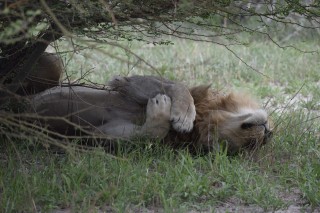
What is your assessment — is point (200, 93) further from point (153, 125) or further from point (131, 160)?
point (131, 160)

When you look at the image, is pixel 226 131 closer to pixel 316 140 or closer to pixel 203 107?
pixel 203 107

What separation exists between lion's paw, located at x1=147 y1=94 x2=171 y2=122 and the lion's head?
271mm

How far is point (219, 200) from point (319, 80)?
4.46 meters

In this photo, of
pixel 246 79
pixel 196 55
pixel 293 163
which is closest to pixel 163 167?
pixel 293 163

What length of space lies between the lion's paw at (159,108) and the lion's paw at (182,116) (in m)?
0.04

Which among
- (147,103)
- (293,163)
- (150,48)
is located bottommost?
(150,48)

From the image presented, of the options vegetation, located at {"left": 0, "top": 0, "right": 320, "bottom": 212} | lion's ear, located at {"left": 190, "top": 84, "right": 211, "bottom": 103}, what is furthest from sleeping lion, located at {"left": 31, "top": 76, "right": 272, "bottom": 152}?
vegetation, located at {"left": 0, "top": 0, "right": 320, "bottom": 212}

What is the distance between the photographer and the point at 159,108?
16.5ft

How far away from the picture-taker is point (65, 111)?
528 cm

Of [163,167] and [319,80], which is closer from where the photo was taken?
[163,167]

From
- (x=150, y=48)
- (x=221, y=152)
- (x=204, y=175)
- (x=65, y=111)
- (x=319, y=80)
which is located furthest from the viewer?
(x=150, y=48)

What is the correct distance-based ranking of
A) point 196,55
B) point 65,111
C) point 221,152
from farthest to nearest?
point 196,55 < point 65,111 < point 221,152

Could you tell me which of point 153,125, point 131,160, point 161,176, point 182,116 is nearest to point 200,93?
point 182,116

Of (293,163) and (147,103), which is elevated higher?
(147,103)
